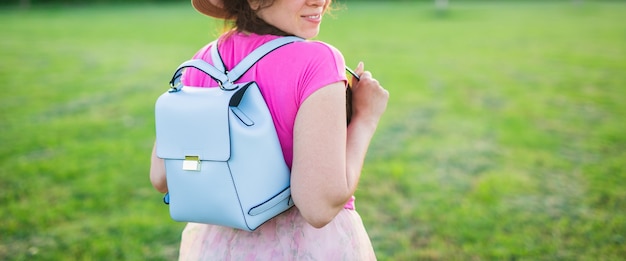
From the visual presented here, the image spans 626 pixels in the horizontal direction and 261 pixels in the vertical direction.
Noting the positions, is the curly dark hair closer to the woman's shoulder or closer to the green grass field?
the woman's shoulder

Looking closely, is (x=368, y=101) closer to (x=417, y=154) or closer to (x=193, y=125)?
(x=193, y=125)

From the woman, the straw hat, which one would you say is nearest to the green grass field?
the straw hat

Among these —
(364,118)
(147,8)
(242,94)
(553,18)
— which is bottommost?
(147,8)

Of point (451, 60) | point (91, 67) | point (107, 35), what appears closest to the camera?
point (91, 67)

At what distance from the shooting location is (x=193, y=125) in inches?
51.2

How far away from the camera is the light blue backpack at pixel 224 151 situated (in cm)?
126

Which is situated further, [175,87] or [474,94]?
[474,94]

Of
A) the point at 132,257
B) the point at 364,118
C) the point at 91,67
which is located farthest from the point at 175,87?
the point at 91,67

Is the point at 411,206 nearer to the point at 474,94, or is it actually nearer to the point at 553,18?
the point at 474,94

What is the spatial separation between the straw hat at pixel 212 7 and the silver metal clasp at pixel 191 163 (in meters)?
0.48

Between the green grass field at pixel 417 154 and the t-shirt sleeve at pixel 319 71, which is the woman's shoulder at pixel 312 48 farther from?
the green grass field at pixel 417 154

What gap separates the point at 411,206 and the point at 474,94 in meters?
4.39

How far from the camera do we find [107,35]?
1580 centimetres

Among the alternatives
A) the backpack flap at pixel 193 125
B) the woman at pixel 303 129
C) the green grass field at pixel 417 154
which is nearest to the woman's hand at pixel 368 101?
the woman at pixel 303 129
